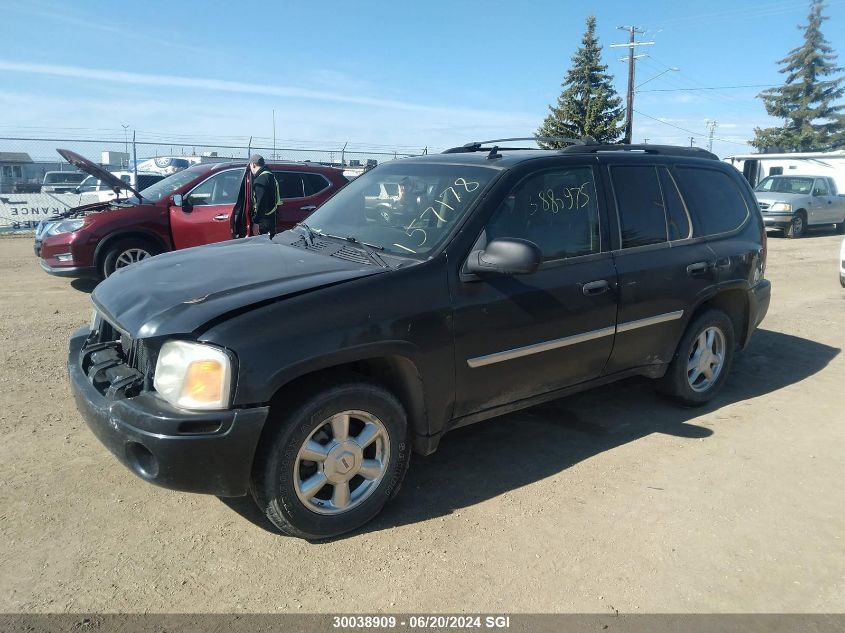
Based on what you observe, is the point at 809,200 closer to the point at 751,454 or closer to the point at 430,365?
the point at 751,454

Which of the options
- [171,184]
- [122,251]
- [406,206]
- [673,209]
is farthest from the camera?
[171,184]

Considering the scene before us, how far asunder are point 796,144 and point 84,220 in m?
52.6

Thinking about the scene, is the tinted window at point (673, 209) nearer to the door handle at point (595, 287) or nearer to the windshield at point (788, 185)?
the door handle at point (595, 287)

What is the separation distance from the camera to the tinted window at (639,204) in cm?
420

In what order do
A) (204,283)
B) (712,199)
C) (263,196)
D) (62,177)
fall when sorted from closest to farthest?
(204,283) < (712,199) < (263,196) < (62,177)

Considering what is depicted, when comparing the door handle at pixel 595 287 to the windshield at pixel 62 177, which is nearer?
the door handle at pixel 595 287

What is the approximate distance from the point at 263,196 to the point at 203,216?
44.5 inches

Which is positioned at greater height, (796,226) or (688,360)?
(796,226)

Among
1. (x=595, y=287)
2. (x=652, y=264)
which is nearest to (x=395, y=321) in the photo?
(x=595, y=287)

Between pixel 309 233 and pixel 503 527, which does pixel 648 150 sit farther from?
pixel 503 527

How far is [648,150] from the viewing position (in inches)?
184

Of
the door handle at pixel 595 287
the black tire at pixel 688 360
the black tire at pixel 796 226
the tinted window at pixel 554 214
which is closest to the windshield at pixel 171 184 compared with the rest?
the tinted window at pixel 554 214

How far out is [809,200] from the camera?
736 inches

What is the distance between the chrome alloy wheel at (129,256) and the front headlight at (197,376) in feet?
21.3
